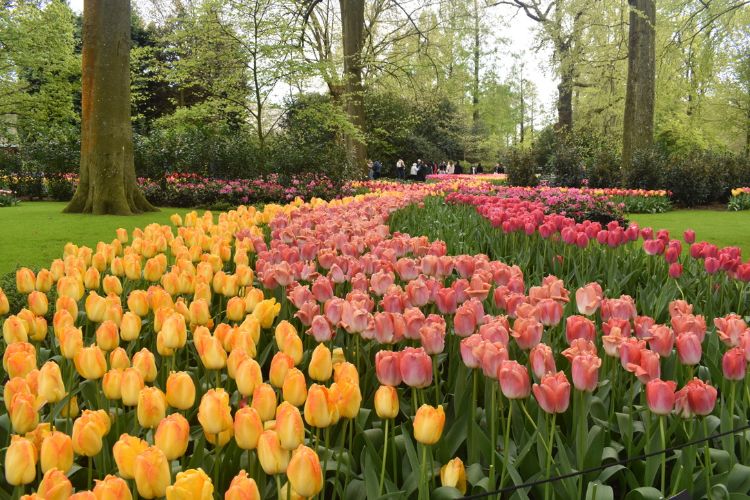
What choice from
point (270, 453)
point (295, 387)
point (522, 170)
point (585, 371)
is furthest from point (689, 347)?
point (522, 170)

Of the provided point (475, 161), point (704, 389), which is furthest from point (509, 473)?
point (475, 161)

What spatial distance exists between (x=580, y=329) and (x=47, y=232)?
24.6 feet

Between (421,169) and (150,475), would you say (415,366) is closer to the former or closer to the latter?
(150,475)

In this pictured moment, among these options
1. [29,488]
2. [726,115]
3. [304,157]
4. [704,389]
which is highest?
[726,115]

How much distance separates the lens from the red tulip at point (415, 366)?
4.98 feet

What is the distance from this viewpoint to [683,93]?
1228 inches

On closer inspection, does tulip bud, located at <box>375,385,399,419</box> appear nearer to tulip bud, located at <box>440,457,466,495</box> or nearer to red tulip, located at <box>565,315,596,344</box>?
tulip bud, located at <box>440,457,466,495</box>

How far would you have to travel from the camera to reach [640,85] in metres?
16.1

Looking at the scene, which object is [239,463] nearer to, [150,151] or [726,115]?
[150,151]

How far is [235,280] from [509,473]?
154 centimetres

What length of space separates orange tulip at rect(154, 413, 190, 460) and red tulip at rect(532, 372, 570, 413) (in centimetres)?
76

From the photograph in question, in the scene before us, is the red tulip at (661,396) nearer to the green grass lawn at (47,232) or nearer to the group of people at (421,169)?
the green grass lawn at (47,232)

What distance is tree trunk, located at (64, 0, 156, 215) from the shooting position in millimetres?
→ 9758

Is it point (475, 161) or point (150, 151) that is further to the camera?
point (475, 161)
